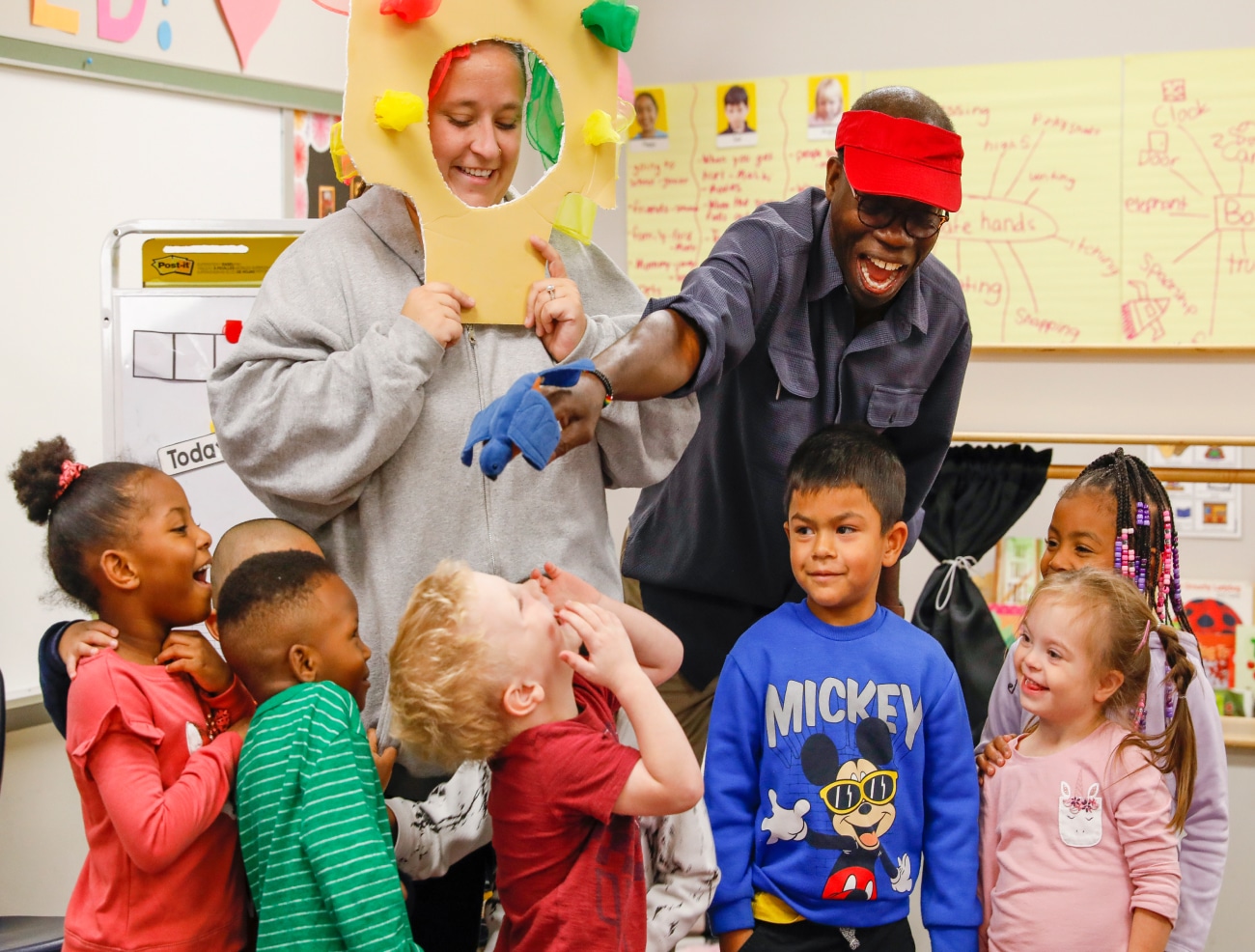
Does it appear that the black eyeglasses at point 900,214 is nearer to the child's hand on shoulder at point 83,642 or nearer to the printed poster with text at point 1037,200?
the child's hand on shoulder at point 83,642

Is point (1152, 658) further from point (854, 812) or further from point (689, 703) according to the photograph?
point (689, 703)

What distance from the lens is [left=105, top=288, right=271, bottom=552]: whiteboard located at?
7.50 feet

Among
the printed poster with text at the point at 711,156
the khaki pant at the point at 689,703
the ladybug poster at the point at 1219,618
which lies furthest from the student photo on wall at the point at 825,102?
the khaki pant at the point at 689,703

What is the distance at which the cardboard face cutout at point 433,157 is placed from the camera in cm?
132

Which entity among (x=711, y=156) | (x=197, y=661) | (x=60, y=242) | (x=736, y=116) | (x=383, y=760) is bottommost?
(x=383, y=760)

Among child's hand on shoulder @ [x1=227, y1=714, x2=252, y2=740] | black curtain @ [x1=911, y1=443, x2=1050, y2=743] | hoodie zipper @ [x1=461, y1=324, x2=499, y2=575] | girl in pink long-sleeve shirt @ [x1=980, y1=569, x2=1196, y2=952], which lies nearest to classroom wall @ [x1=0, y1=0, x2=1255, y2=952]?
black curtain @ [x1=911, y1=443, x2=1050, y2=743]

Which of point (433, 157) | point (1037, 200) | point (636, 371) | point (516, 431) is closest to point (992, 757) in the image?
point (636, 371)

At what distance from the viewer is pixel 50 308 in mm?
2504

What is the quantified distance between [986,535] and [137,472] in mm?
1808

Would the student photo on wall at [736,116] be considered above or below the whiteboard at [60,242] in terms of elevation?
above

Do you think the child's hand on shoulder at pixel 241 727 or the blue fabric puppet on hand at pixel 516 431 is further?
the child's hand on shoulder at pixel 241 727

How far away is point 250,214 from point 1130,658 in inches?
91.3

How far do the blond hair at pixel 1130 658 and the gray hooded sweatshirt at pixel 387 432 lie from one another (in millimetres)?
665

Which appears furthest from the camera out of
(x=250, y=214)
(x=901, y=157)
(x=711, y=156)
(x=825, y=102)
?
(x=711, y=156)
